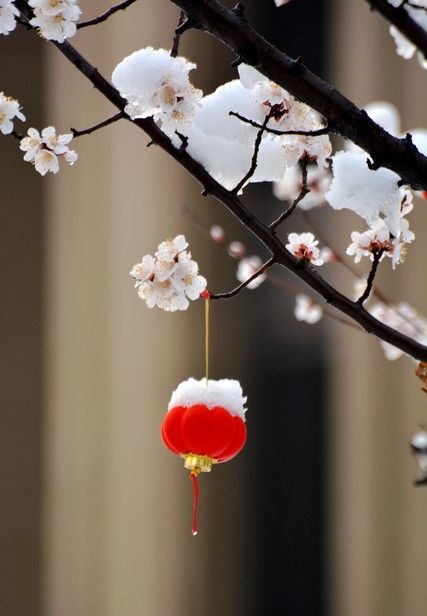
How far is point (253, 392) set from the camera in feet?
18.8

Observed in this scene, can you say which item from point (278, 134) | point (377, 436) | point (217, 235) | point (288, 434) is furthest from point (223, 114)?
point (288, 434)

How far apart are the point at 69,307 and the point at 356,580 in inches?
99.5

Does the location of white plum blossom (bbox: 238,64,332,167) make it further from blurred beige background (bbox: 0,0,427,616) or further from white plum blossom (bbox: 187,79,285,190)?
blurred beige background (bbox: 0,0,427,616)

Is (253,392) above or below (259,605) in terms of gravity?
above

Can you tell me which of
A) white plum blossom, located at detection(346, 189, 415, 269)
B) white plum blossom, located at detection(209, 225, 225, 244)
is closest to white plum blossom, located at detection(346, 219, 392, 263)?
white plum blossom, located at detection(346, 189, 415, 269)

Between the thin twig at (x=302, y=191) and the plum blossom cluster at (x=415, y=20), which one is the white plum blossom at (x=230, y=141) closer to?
the thin twig at (x=302, y=191)

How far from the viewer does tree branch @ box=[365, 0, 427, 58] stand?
969 millimetres

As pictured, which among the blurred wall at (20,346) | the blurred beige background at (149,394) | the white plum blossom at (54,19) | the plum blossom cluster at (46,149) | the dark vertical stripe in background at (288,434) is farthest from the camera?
the blurred wall at (20,346)

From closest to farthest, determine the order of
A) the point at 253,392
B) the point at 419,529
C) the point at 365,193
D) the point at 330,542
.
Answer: the point at 365,193, the point at 419,529, the point at 330,542, the point at 253,392

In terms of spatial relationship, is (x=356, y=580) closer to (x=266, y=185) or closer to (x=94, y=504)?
(x=94, y=504)

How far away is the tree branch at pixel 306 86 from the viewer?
106 centimetres

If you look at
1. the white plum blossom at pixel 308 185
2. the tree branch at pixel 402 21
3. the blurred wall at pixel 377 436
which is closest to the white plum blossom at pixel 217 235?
the white plum blossom at pixel 308 185

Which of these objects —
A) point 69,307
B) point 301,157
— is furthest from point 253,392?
point 301,157

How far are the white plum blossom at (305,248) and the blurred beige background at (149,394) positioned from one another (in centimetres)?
342
